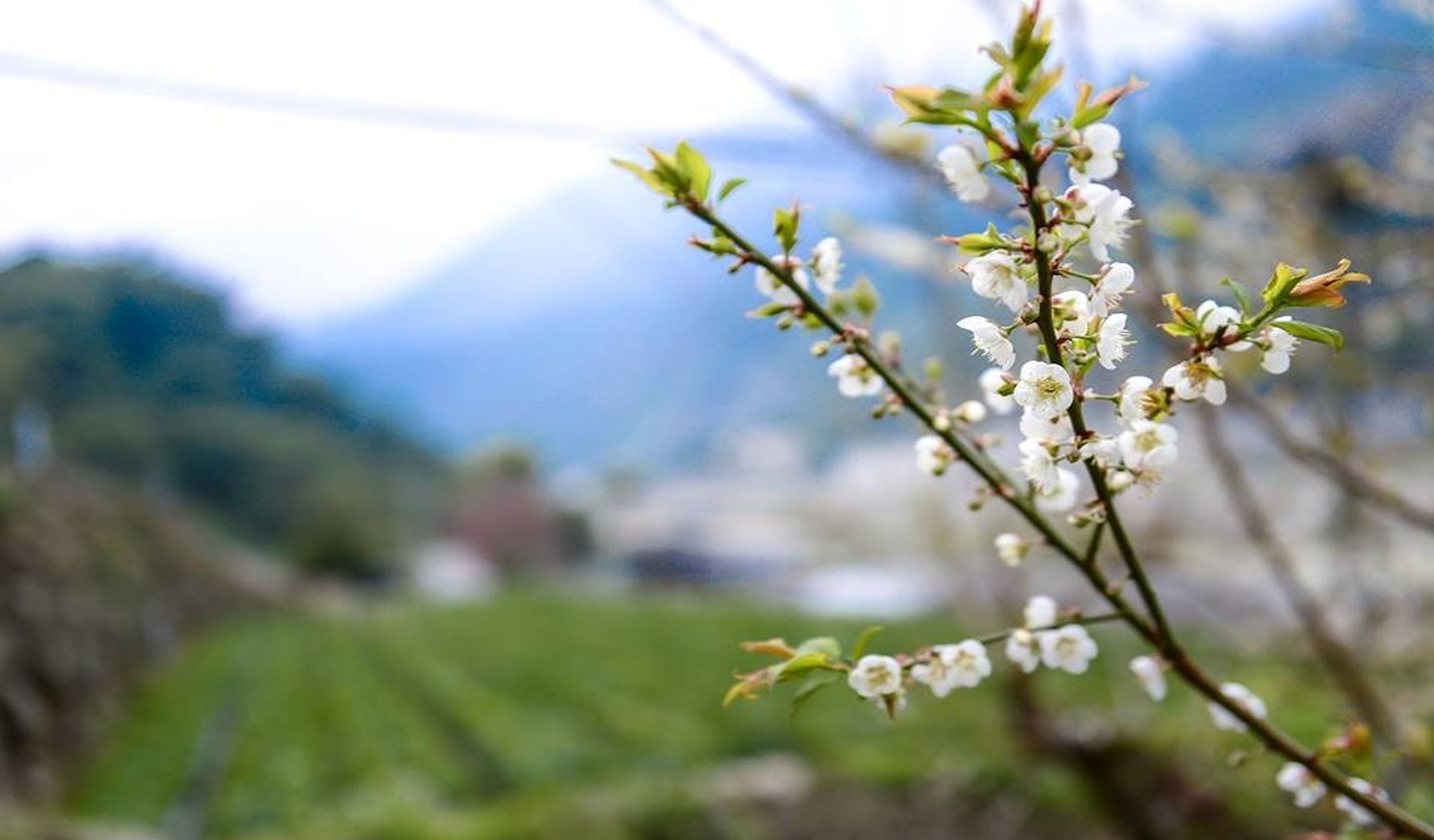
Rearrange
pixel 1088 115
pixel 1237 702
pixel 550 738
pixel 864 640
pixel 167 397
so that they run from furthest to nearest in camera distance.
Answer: pixel 167 397
pixel 550 738
pixel 1237 702
pixel 864 640
pixel 1088 115

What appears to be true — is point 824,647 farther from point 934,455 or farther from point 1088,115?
point 1088,115

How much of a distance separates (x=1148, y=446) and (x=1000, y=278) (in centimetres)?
15

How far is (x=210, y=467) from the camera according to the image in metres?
10.7

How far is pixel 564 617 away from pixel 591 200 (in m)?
5.34

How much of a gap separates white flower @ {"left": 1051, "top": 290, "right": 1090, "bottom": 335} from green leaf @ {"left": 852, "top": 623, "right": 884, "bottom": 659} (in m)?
0.20

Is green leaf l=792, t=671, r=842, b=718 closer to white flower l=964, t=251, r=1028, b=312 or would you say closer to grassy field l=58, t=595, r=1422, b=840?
white flower l=964, t=251, r=1028, b=312

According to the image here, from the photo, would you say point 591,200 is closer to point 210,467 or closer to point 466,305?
point 210,467

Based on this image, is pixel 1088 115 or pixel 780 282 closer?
pixel 1088 115

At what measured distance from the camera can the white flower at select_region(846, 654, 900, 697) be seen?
59 centimetres

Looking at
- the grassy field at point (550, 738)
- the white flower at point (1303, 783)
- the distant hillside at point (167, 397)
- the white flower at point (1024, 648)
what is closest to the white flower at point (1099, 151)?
the white flower at point (1024, 648)

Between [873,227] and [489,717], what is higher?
[873,227]

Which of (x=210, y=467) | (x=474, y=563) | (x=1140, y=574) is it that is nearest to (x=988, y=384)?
(x=1140, y=574)

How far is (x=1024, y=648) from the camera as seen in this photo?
68cm

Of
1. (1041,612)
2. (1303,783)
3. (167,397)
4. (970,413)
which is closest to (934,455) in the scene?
(970,413)
